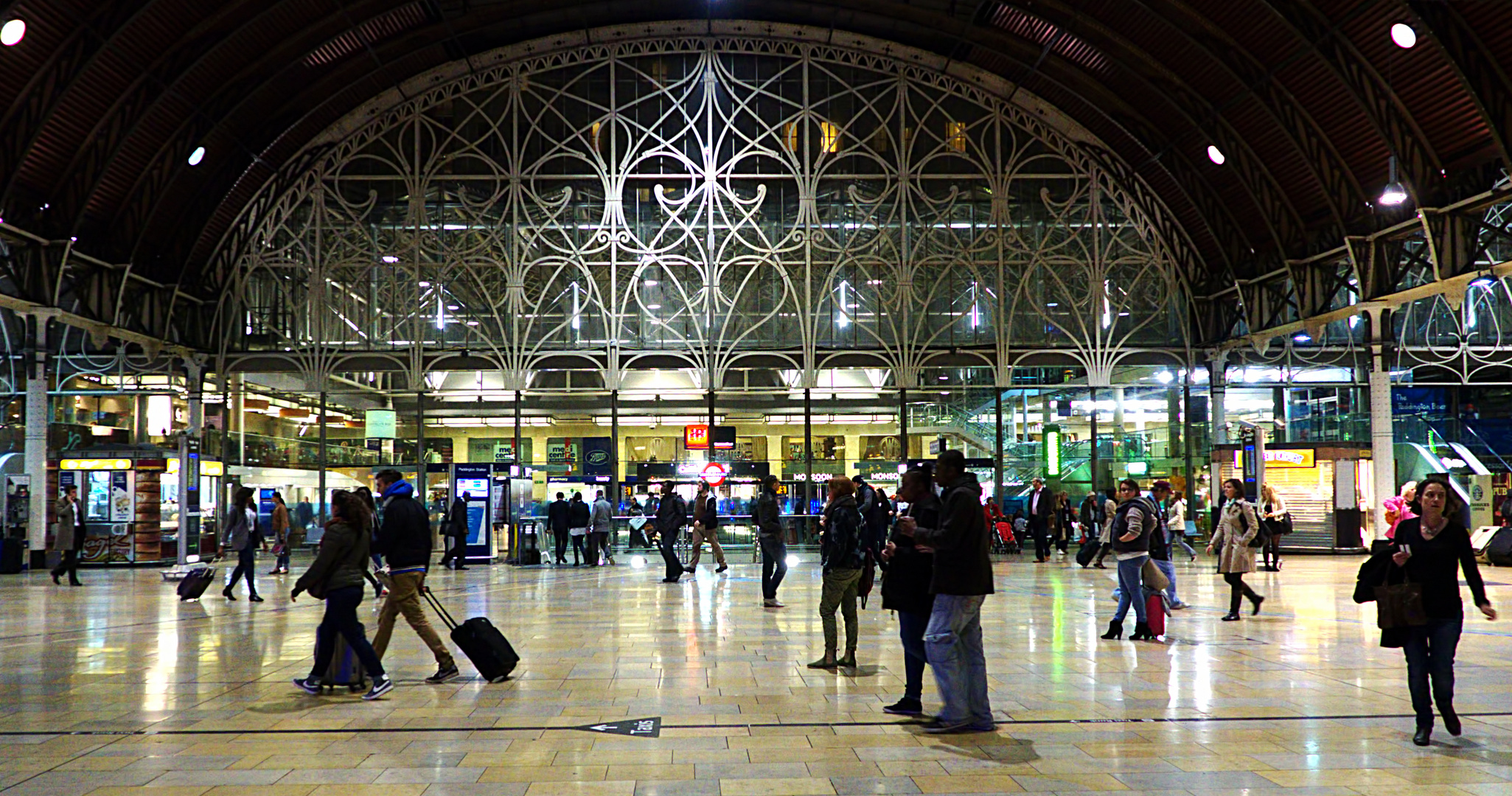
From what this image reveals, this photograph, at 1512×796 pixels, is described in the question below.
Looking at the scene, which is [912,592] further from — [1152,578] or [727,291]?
[727,291]

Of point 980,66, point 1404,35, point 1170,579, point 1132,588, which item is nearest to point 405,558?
point 1132,588

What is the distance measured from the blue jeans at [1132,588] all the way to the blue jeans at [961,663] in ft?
17.7

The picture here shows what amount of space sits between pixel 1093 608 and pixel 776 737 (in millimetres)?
10099

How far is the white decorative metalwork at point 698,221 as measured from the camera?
3322 centimetres

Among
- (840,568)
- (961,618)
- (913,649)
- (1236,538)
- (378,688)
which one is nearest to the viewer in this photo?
(961,618)

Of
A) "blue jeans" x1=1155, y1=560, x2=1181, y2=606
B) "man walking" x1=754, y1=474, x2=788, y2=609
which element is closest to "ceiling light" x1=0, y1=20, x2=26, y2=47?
"man walking" x1=754, y1=474, x2=788, y2=609

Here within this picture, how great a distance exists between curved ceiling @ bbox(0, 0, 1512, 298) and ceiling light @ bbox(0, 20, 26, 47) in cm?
18

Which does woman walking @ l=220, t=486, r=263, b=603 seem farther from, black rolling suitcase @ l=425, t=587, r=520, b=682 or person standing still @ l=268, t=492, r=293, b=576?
black rolling suitcase @ l=425, t=587, r=520, b=682

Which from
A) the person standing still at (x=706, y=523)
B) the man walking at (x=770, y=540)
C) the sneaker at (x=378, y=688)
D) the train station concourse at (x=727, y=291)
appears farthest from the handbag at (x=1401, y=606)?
the person standing still at (x=706, y=523)

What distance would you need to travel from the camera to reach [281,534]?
2536cm

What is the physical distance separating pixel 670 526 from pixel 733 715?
15.4m

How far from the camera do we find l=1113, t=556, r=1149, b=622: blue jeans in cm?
1356

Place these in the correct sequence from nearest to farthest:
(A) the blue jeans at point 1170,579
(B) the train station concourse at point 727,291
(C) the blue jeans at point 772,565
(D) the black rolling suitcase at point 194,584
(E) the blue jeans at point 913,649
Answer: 1. (E) the blue jeans at point 913,649
2. (A) the blue jeans at point 1170,579
3. (C) the blue jeans at point 772,565
4. (D) the black rolling suitcase at point 194,584
5. (B) the train station concourse at point 727,291

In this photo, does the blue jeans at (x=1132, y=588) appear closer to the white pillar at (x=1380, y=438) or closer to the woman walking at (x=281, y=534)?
the woman walking at (x=281, y=534)
